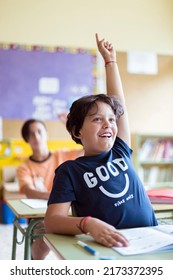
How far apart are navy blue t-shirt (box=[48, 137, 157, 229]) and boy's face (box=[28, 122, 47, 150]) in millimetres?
1429

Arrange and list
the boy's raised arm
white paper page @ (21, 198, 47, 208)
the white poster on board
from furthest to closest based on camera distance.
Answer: the white poster on board < white paper page @ (21, 198, 47, 208) < the boy's raised arm

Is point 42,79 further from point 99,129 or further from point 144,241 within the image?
point 144,241

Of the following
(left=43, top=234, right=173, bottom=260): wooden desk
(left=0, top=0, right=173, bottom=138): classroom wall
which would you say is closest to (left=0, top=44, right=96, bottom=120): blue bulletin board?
(left=0, top=0, right=173, bottom=138): classroom wall

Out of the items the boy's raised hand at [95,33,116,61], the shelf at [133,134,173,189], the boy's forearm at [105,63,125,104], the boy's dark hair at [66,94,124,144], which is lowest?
the shelf at [133,134,173,189]

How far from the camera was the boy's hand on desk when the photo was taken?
3.27 feet

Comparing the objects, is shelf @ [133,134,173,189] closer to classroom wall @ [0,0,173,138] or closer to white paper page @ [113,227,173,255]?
classroom wall @ [0,0,173,138]

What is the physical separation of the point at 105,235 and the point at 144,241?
0.11 metres

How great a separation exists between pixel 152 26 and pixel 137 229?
4.61 metres

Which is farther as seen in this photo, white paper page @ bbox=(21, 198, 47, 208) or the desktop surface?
white paper page @ bbox=(21, 198, 47, 208)

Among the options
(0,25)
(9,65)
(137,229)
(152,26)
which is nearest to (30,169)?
(137,229)

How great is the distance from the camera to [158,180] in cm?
532

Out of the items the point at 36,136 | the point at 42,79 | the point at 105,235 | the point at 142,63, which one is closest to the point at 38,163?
the point at 36,136

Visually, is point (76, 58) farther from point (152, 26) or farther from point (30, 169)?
point (30, 169)

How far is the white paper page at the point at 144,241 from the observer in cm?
96
